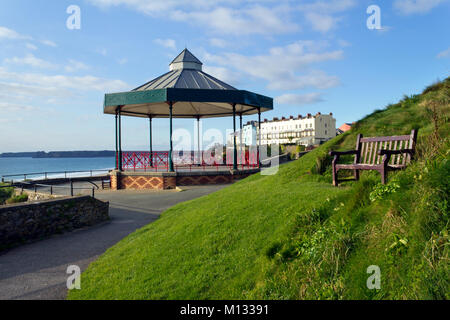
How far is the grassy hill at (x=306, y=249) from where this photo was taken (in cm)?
298

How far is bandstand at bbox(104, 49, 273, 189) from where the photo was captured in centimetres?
1727

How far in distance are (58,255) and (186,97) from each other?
1119 centimetres

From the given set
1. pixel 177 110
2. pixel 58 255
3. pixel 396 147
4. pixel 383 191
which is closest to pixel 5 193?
pixel 177 110

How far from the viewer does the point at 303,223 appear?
4547 millimetres

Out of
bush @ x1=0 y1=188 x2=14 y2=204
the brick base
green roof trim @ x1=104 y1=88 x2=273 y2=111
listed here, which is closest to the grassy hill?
the brick base

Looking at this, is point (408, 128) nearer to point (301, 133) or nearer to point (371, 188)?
point (371, 188)

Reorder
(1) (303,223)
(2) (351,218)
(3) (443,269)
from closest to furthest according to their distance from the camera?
(3) (443,269)
(2) (351,218)
(1) (303,223)

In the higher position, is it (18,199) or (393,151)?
(393,151)

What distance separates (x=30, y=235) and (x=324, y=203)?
8.57m

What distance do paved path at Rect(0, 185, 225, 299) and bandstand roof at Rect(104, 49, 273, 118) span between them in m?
6.66

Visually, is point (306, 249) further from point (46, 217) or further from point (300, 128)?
point (300, 128)

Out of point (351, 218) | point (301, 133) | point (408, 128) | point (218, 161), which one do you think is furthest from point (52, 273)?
point (301, 133)

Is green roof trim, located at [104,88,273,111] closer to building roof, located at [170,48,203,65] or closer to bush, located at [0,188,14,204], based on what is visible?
building roof, located at [170,48,203,65]

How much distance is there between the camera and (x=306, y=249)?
3877 mm
